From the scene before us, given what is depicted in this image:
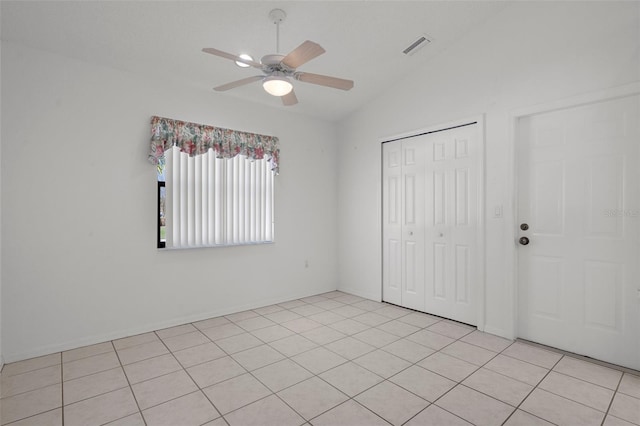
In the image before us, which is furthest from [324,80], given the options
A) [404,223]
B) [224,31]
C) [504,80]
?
[404,223]

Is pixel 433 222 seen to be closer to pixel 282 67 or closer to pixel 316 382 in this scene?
pixel 316 382

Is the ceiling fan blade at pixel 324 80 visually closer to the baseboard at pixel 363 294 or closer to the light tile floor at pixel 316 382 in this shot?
the light tile floor at pixel 316 382

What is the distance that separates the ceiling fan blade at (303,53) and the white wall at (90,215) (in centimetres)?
194

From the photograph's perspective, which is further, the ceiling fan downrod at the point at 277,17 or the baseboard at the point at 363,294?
the baseboard at the point at 363,294

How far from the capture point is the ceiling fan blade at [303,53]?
2.07 m

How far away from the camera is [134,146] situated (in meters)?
3.40

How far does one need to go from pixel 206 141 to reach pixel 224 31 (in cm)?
127

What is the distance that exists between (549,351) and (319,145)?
378 cm

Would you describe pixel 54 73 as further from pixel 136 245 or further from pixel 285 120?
pixel 285 120

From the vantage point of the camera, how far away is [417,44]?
3.53m

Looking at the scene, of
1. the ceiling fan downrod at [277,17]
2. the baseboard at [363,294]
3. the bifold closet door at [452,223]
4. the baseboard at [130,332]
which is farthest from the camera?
the baseboard at [363,294]

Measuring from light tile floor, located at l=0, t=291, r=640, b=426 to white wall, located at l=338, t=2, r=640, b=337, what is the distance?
79cm

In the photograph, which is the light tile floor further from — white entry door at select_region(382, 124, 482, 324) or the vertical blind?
the vertical blind

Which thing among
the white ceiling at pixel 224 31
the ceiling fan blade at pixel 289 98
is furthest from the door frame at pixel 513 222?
the ceiling fan blade at pixel 289 98
